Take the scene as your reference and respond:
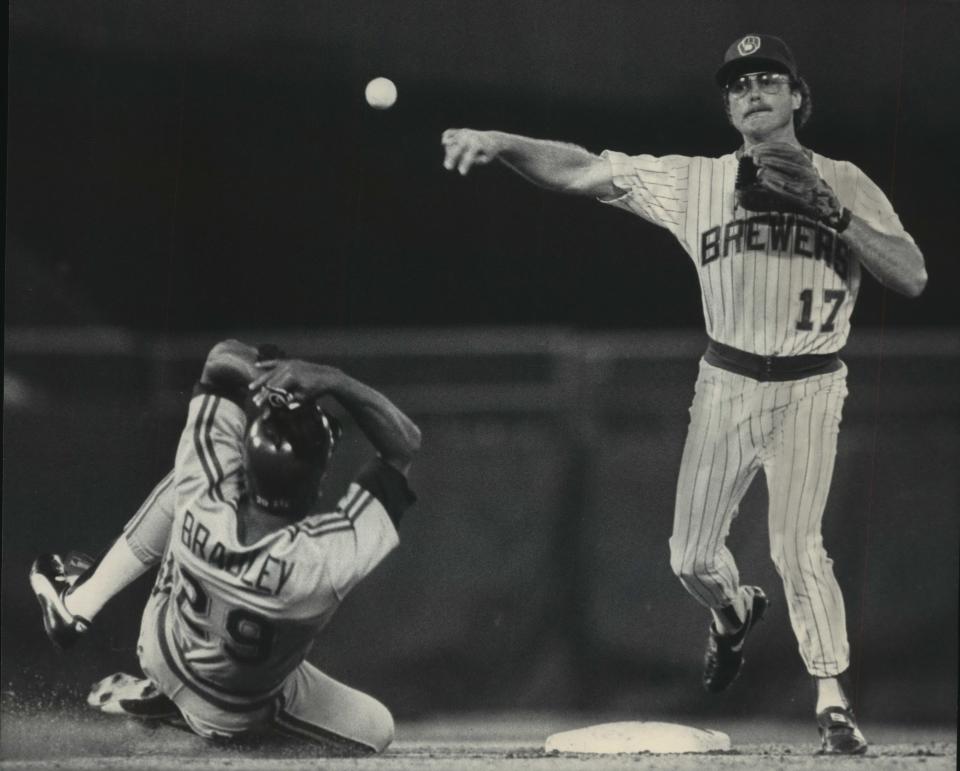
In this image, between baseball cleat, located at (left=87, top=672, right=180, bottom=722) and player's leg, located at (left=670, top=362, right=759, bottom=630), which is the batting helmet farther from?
player's leg, located at (left=670, top=362, right=759, bottom=630)

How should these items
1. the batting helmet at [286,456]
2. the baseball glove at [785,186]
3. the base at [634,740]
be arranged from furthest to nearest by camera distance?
1. the base at [634,740]
2. the baseball glove at [785,186]
3. the batting helmet at [286,456]

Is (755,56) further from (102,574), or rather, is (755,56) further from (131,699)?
(131,699)

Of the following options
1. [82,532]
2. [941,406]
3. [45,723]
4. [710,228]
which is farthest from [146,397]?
[941,406]

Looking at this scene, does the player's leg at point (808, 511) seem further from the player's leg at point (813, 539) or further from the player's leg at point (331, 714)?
the player's leg at point (331, 714)

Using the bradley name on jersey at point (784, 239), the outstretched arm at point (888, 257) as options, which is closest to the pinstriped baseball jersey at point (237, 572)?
the bradley name on jersey at point (784, 239)

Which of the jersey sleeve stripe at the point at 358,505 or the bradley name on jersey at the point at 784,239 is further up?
the bradley name on jersey at the point at 784,239

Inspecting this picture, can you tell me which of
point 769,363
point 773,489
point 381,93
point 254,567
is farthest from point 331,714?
point 381,93
